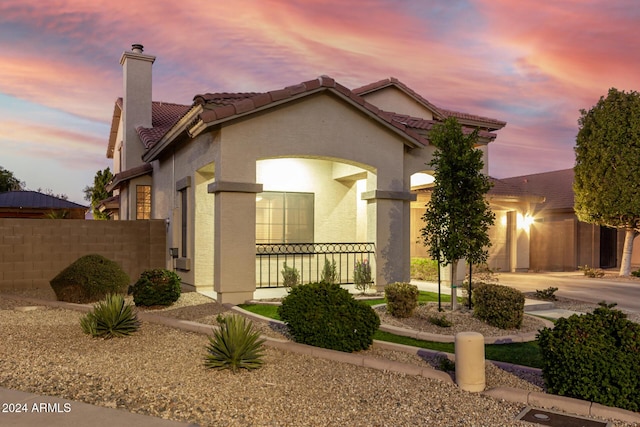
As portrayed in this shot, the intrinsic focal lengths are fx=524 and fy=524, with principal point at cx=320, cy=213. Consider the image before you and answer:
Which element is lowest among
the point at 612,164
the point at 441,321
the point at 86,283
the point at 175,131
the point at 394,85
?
the point at 441,321

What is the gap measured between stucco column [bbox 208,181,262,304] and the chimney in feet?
35.8

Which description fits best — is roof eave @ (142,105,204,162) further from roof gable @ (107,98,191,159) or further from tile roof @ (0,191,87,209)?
tile roof @ (0,191,87,209)

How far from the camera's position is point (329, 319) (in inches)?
292

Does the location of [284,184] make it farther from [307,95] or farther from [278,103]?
[278,103]

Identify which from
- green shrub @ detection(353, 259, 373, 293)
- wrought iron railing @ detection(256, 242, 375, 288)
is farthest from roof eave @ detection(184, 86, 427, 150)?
green shrub @ detection(353, 259, 373, 293)

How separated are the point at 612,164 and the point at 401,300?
596 inches

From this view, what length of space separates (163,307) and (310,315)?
484 cm

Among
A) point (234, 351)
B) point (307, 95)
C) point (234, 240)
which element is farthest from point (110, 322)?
point (307, 95)

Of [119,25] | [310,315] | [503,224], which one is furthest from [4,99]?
[503,224]

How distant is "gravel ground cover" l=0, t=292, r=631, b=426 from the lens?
5.01 metres

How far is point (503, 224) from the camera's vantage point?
22094 millimetres

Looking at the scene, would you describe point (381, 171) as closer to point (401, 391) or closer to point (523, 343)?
point (523, 343)

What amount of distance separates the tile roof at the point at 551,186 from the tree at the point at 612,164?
9.48 feet

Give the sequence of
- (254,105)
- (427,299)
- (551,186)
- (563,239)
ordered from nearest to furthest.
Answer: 1. (254,105)
2. (427,299)
3. (563,239)
4. (551,186)
